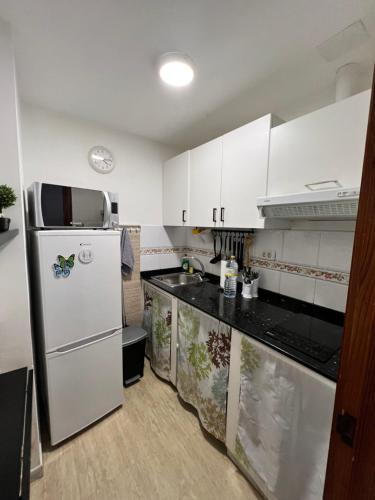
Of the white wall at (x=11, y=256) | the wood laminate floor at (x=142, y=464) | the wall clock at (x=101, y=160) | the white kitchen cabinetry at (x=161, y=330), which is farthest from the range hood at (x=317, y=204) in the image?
the wood laminate floor at (x=142, y=464)

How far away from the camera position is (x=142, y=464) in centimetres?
127

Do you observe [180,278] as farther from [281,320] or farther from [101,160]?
[101,160]

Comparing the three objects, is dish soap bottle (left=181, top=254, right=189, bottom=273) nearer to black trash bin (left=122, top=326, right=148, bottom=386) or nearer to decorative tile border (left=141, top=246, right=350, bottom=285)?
decorative tile border (left=141, top=246, right=350, bottom=285)

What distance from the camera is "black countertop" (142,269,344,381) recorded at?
95 centimetres

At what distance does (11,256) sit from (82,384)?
0.98 m

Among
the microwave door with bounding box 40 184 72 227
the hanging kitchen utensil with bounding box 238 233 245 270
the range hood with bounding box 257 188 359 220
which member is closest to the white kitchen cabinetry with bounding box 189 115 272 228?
the range hood with bounding box 257 188 359 220

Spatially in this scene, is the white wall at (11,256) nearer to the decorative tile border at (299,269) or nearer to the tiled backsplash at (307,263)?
the decorative tile border at (299,269)

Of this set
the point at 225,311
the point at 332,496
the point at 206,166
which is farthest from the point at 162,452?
the point at 206,166

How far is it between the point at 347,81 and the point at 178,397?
2413 mm

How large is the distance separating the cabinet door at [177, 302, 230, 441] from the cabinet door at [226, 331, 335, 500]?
0.08 meters

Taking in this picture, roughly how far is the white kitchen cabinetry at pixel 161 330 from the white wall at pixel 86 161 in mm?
845

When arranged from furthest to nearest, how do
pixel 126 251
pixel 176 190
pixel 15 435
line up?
pixel 176 190, pixel 126 251, pixel 15 435

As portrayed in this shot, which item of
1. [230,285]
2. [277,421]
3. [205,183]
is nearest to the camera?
[277,421]

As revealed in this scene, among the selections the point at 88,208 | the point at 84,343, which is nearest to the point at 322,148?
the point at 88,208
